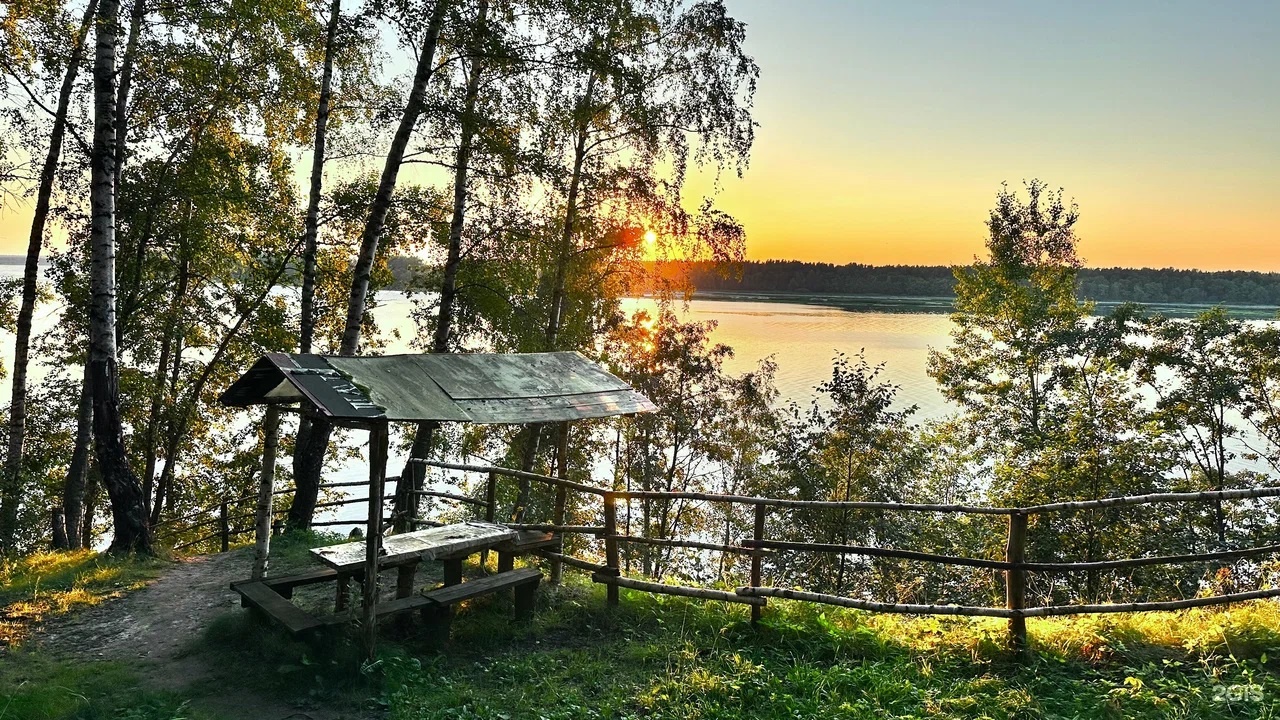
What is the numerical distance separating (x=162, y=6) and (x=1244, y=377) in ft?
87.2

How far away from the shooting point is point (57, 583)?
7055 millimetres

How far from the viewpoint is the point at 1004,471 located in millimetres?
17000

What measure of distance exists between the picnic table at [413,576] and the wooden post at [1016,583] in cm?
419

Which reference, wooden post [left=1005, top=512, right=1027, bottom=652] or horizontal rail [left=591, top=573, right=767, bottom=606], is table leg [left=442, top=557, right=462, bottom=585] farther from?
wooden post [left=1005, top=512, right=1027, bottom=652]

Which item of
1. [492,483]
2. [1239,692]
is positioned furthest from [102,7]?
[1239,692]

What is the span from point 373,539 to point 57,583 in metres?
4.45

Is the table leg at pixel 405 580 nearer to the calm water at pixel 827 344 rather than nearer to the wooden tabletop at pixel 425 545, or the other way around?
the wooden tabletop at pixel 425 545

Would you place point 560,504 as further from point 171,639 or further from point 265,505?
point 171,639

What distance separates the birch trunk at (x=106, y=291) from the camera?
24.5 feet

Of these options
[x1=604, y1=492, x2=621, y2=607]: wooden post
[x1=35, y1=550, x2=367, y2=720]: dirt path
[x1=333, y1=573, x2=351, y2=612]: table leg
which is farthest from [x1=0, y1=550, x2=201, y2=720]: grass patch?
[x1=604, y1=492, x2=621, y2=607]: wooden post

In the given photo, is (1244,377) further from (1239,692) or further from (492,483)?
(492,483)

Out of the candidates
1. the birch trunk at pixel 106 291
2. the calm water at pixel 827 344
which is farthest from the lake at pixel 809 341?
the birch trunk at pixel 106 291

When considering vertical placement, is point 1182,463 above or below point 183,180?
below

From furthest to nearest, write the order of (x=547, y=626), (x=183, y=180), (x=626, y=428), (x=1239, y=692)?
(x=626, y=428) → (x=183, y=180) → (x=547, y=626) → (x=1239, y=692)
